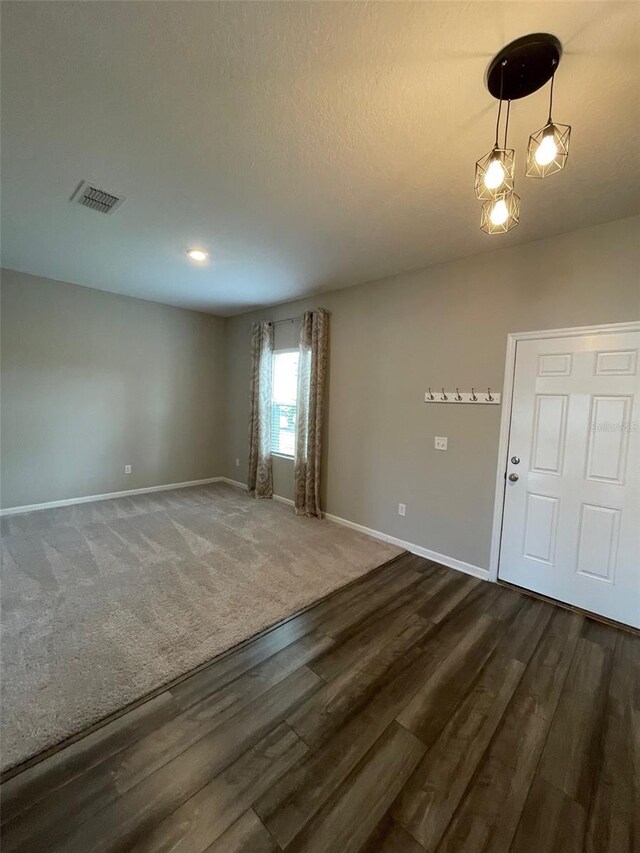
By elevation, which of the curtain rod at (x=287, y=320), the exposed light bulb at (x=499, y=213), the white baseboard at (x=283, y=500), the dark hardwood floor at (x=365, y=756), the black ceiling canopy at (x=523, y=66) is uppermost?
the black ceiling canopy at (x=523, y=66)

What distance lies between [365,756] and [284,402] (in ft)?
12.8

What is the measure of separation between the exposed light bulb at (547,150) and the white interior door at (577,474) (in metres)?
1.68

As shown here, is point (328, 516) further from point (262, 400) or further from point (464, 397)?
point (464, 397)

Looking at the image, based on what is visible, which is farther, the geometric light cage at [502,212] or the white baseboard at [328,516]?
the white baseboard at [328,516]

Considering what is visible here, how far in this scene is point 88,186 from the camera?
2.10m

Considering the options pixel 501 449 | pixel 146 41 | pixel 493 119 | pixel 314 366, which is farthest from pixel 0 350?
pixel 501 449

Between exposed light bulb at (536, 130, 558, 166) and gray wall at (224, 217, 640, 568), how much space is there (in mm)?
1640

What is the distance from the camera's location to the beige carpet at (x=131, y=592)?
162 cm

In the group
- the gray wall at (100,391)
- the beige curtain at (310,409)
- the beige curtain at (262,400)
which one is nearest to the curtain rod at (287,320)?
the beige curtain at (262,400)

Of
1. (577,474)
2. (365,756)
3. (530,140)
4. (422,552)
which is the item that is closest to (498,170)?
(530,140)

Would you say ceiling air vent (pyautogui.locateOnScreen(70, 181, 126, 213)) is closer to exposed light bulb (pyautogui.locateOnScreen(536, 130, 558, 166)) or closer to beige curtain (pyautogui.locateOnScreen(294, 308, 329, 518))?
beige curtain (pyautogui.locateOnScreen(294, 308, 329, 518))

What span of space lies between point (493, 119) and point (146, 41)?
57.5 inches

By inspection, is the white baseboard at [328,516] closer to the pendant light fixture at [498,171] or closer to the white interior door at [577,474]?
the white interior door at [577,474]

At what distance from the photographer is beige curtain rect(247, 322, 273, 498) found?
15.6 ft
